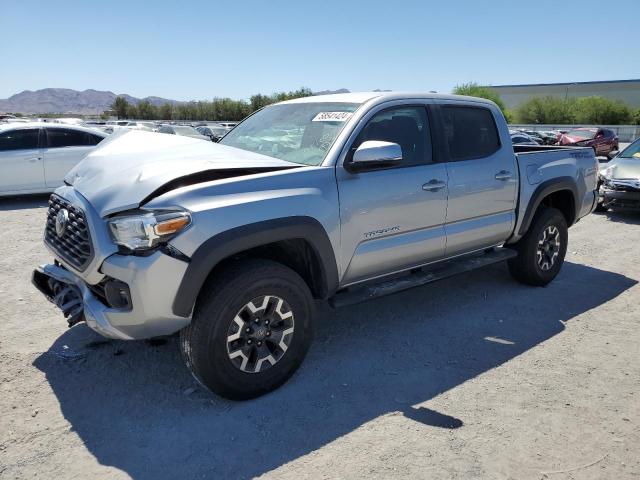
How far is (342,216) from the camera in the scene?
11.5ft

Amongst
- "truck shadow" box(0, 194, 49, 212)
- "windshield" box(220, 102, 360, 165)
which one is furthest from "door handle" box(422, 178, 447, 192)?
"truck shadow" box(0, 194, 49, 212)

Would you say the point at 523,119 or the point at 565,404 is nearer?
Result: the point at 565,404

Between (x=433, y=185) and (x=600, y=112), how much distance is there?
68.3 m

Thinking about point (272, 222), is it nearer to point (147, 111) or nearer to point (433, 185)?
point (433, 185)

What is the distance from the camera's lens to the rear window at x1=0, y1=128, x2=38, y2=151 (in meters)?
9.36

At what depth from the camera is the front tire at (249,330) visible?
9.82ft

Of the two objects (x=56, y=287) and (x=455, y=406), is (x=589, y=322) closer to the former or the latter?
(x=455, y=406)

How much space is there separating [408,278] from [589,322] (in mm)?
1781

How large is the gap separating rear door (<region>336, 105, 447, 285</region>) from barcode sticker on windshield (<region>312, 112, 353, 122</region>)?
5.8 inches

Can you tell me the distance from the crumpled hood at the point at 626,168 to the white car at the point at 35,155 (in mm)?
10108

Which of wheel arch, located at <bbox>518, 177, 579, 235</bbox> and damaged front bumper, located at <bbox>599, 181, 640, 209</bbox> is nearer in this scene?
wheel arch, located at <bbox>518, 177, 579, 235</bbox>

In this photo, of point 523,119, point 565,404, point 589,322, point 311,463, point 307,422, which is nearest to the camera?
point 311,463

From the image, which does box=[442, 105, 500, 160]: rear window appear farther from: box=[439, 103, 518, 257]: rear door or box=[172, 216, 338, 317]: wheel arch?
box=[172, 216, 338, 317]: wheel arch

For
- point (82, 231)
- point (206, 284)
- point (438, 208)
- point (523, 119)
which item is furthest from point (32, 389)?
point (523, 119)
